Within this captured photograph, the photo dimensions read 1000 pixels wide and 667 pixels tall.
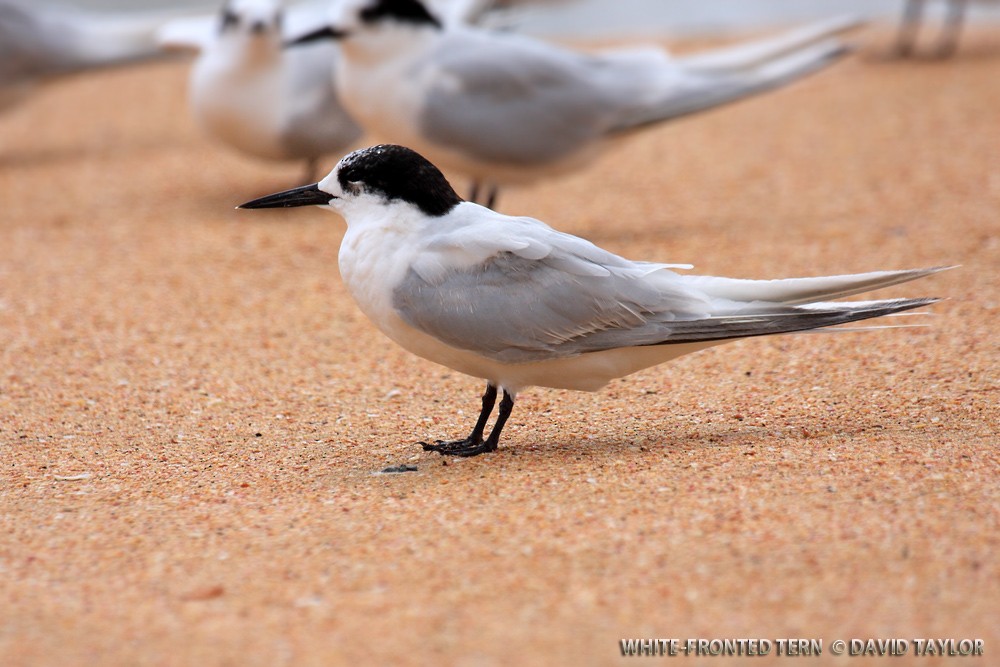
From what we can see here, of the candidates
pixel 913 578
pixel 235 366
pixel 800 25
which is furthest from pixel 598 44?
pixel 913 578

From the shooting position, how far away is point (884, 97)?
7750 millimetres

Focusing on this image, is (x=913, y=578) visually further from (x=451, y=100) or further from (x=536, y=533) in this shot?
(x=451, y=100)

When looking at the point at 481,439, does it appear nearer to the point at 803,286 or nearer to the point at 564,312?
the point at 564,312

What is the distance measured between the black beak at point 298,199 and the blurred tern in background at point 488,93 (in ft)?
6.88

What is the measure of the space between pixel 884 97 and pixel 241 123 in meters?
3.91

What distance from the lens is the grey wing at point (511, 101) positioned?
207 inches

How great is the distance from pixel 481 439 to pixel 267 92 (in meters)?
3.47

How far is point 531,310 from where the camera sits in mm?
2957

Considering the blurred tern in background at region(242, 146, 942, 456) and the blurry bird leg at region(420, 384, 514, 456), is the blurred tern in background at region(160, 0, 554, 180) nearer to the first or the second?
the blurred tern in background at region(242, 146, 942, 456)

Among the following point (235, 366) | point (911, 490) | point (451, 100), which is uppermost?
point (451, 100)

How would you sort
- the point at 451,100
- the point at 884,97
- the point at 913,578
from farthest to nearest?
the point at 884,97
the point at 451,100
the point at 913,578

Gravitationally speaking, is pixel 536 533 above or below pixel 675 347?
below

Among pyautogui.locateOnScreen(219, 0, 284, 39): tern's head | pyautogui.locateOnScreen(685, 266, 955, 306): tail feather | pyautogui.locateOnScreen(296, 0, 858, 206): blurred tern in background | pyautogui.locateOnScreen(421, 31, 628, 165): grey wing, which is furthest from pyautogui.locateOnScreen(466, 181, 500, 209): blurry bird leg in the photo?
pyautogui.locateOnScreen(685, 266, 955, 306): tail feather

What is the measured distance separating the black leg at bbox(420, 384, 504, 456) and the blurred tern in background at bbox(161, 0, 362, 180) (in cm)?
330
